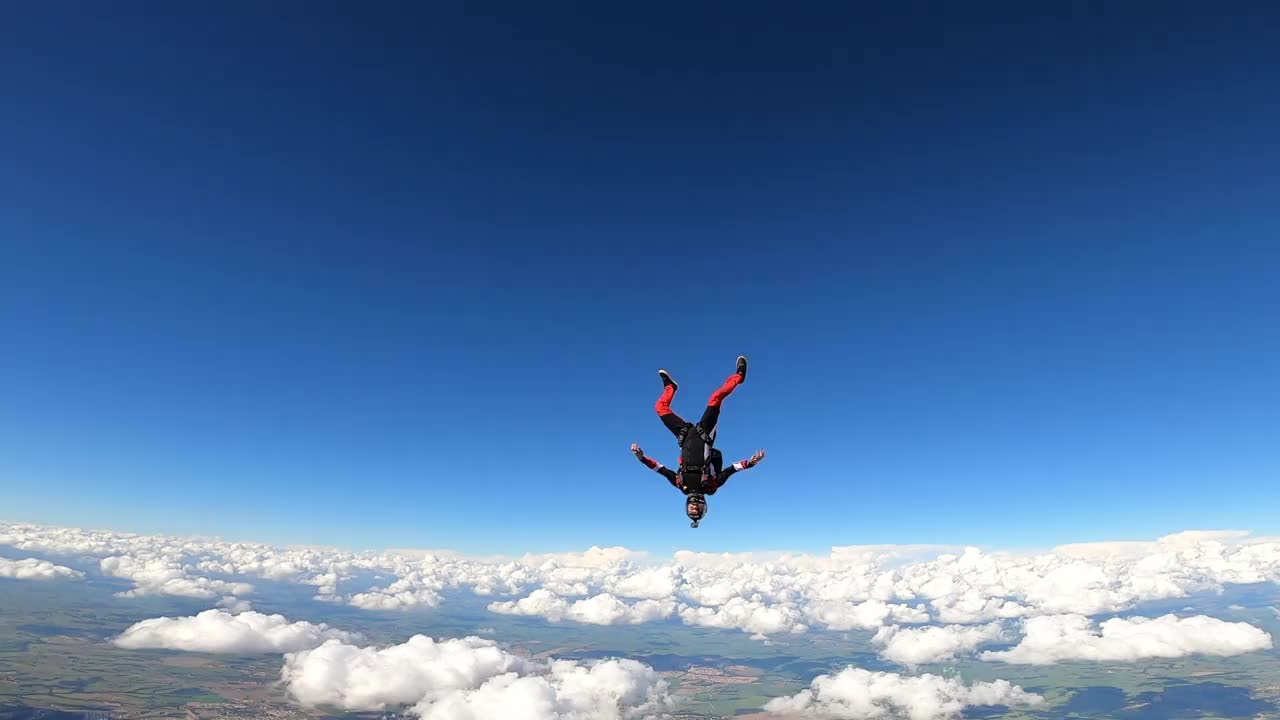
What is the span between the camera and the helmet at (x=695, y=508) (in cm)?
1995

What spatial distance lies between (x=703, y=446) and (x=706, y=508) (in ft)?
7.24

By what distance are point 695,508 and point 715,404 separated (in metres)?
3.69

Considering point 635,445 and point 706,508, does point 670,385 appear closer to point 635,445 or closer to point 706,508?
point 635,445

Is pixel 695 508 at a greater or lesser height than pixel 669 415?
lesser

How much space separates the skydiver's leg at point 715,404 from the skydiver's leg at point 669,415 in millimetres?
813

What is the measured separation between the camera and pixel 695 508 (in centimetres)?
1995

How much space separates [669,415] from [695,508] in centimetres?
334

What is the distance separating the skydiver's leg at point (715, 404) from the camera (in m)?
19.4

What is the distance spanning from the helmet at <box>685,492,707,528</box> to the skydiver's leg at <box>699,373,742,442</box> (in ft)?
7.00

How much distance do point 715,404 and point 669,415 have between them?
1.96 meters

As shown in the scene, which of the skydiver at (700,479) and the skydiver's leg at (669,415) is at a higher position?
the skydiver's leg at (669,415)

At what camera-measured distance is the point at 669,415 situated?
20750 mm

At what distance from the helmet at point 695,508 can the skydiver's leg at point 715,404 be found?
7.00 ft

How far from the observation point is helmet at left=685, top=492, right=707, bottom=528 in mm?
19953
